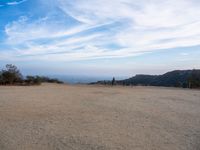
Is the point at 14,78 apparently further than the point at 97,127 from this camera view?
Yes

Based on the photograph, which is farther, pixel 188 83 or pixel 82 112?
pixel 188 83

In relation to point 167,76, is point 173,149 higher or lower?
lower

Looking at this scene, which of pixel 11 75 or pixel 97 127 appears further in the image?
pixel 11 75

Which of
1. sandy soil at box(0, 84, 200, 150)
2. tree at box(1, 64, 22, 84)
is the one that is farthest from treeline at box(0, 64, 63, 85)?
sandy soil at box(0, 84, 200, 150)

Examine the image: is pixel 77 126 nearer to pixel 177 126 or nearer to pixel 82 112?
pixel 82 112

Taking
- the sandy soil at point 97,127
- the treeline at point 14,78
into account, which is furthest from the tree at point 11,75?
the sandy soil at point 97,127

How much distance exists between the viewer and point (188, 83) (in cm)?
2595

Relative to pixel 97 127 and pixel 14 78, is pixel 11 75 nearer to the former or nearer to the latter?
pixel 14 78

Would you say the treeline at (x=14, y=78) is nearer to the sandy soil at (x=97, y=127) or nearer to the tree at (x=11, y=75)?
the tree at (x=11, y=75)

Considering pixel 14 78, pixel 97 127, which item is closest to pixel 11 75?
pixel 14 78

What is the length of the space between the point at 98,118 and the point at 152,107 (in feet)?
11.0

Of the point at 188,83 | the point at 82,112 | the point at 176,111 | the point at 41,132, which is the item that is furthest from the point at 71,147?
the point at 188,83

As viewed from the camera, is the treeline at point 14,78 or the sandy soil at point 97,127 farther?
the treeline at point 14,78

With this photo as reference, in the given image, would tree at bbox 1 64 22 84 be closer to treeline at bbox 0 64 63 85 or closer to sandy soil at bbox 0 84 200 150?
treeline at bbox 0 64 63 85
